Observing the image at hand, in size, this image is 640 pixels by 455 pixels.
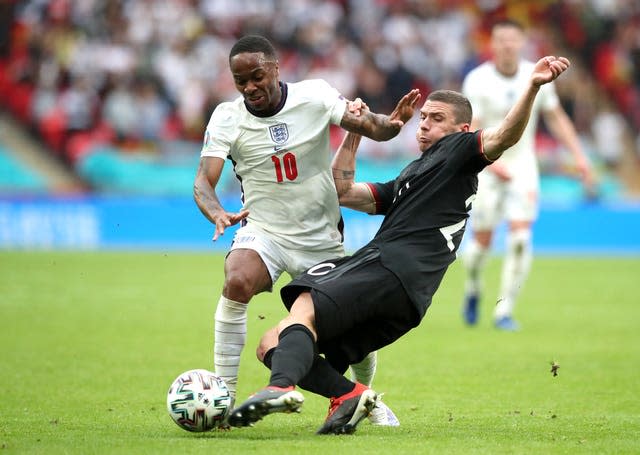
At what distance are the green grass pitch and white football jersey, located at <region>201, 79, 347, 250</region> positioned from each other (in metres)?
1.19

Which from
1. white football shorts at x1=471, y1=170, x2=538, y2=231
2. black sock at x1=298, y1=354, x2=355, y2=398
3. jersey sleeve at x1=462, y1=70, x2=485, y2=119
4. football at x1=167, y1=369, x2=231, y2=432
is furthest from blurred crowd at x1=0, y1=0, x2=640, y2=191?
football at x1=167, y1=369, x2=231, y2=432

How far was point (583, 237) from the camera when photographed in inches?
842

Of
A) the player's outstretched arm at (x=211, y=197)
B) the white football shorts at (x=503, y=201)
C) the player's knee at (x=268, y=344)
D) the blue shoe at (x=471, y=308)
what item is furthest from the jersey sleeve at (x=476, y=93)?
the player's knee at (x=268, y=344)

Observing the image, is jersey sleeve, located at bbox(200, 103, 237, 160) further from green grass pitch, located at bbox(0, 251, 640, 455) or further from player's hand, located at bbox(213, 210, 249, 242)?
green grass pitch, located at bbox(0, 251, 640, 455)

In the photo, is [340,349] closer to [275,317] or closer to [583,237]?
[275,317]

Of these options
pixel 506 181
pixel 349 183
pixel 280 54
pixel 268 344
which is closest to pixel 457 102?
pixel 349 183

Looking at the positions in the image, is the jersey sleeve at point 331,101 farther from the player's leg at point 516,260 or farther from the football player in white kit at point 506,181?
the player's leg at point 516,260

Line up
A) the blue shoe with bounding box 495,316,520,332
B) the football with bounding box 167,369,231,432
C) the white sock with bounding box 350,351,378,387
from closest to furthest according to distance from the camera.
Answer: the football with bounding box 167,369,231,432 < the white sock with bounding box 350,351,378,387 < the blue shoe with bounding box 495,316,520,332

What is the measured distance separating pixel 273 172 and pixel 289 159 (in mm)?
130

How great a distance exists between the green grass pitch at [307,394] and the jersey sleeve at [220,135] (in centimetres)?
164

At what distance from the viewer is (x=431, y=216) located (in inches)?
250

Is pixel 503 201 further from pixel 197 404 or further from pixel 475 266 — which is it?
pixel 197 404

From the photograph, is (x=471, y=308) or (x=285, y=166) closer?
(x=285, y=166)

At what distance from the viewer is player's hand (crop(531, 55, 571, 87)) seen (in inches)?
237
